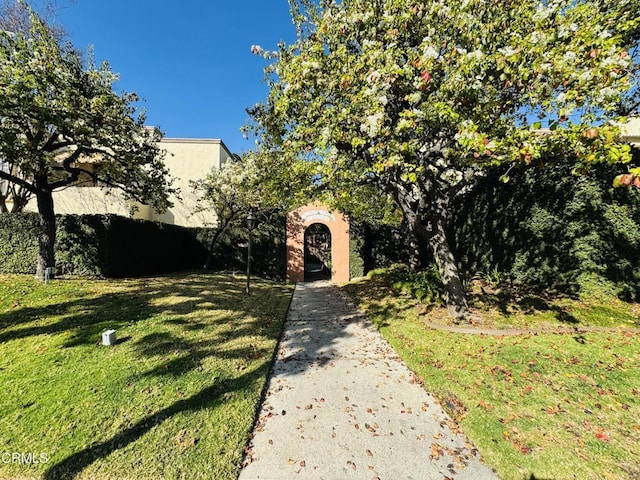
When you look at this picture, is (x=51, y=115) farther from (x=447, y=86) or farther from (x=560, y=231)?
(x=560, y=231)

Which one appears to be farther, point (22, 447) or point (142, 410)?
point (142, 410)

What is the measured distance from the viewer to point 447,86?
458cm

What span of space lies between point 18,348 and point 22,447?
117 inches

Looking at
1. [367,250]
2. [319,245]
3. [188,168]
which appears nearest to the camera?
[367,250]

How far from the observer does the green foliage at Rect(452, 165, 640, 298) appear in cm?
654

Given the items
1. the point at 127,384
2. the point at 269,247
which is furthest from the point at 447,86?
the point at 269,247

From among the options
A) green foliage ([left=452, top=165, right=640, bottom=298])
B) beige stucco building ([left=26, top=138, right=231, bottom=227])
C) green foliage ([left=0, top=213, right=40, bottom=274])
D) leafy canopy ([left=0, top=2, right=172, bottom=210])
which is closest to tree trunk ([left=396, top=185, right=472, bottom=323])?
green foliage ([left=452, top=165, right=640, bottom=298])

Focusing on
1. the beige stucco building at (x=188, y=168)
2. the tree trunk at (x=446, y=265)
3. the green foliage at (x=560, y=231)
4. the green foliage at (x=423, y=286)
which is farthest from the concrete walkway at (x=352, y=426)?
the beige stucco building at (x=188, y=168)

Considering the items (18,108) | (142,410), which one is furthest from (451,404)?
(18,108)

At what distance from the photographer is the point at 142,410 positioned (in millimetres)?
3518

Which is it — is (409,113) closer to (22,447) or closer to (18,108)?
(22,447)

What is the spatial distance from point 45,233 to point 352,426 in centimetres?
1127

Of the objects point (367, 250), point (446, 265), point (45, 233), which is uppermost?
point (45, 233)

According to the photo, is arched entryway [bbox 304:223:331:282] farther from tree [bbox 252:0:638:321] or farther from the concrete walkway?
the concrete walkway
